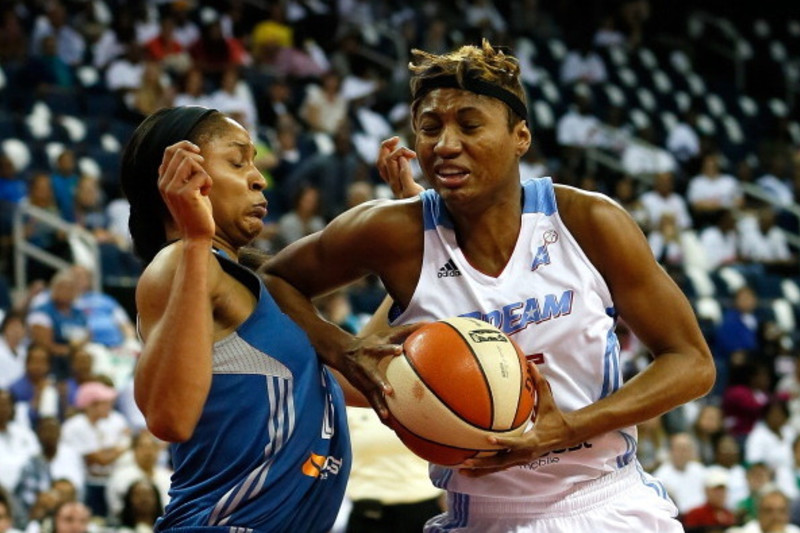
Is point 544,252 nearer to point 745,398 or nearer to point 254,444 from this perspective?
point 254,444

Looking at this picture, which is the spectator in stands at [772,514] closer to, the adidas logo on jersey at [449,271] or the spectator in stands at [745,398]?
the spectator in stands at [745,398]

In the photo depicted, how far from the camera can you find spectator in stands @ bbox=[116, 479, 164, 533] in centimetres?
804

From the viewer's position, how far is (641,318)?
3.61 meters

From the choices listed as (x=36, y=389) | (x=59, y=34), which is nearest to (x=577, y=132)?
(x=59, y=34)

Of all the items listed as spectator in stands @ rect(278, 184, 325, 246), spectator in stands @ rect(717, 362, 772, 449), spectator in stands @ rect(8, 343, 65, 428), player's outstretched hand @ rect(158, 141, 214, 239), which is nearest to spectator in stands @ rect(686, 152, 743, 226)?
spectator in stands @ rect(717, 362, 772, 449)

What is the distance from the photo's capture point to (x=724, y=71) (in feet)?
70.1

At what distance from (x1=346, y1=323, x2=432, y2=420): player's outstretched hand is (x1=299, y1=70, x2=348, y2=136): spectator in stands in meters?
11.1

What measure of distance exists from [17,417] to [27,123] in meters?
3.86

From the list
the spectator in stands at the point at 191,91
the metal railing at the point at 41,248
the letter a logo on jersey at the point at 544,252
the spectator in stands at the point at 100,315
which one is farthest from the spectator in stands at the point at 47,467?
the letter a logo on jersey at the point at 544,252

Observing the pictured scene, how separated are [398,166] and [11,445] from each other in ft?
A: 16.3

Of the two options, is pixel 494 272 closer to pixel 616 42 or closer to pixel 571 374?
pixel 571 374

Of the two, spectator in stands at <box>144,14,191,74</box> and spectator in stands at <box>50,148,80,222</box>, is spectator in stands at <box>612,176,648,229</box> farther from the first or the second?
spectator in stands at <box>50,148,80,222</box>

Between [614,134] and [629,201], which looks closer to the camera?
[629,201]

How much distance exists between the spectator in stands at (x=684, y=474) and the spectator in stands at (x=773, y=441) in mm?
1169
